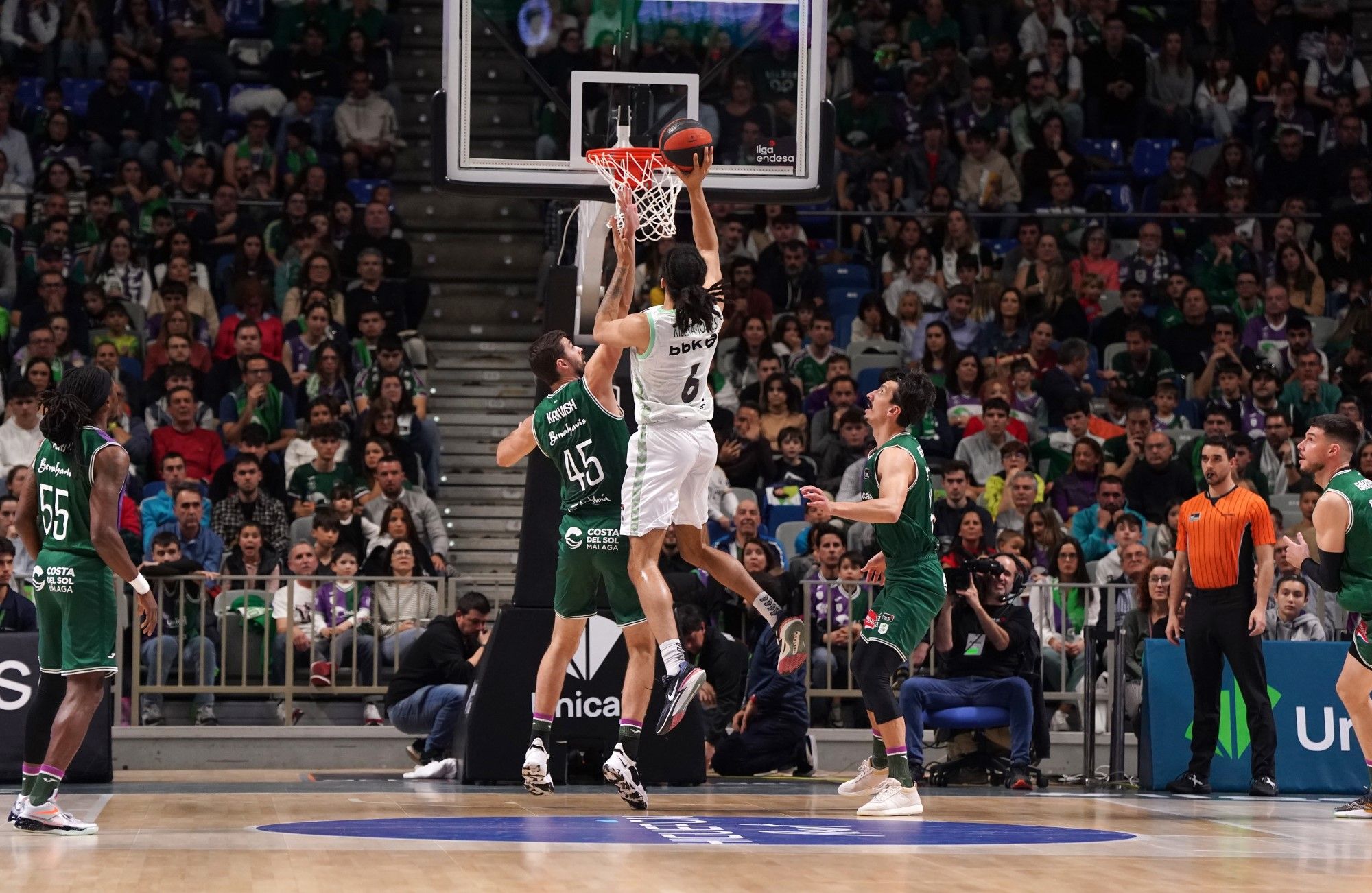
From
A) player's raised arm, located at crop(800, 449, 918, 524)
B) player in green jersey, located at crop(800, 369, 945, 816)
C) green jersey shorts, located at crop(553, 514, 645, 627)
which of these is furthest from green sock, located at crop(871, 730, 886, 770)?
green jersey shorts, located at crop(553, 514, 645, 627)

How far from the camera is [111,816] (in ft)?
29.6

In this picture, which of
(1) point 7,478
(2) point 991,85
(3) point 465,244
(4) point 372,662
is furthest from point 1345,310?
(1) point 7,478

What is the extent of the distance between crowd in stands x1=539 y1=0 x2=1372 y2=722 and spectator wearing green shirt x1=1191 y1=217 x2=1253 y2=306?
0.03 m

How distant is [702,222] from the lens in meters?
9.27

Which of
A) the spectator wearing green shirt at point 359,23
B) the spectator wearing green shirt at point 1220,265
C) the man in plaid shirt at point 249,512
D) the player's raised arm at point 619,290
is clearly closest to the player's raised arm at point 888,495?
the player's raised arm at point 619,290

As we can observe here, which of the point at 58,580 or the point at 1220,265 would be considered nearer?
the point at 58,580

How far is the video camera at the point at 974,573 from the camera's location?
1166cm

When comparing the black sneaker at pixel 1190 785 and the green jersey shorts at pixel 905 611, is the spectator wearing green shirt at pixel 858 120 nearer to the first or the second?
the black sneaker at pixel 1190 785

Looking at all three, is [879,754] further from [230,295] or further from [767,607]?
[230,295]

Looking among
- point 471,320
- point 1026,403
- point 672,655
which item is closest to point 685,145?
point 672,655

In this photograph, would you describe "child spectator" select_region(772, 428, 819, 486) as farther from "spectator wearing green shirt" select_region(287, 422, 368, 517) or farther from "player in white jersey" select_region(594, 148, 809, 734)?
"player in white jersey" select_region(594, 148, 809, 734)

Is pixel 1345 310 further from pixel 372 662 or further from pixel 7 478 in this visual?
pixel 7 478

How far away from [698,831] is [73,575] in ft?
10.1

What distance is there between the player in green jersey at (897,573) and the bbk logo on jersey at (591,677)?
1.76 metres
